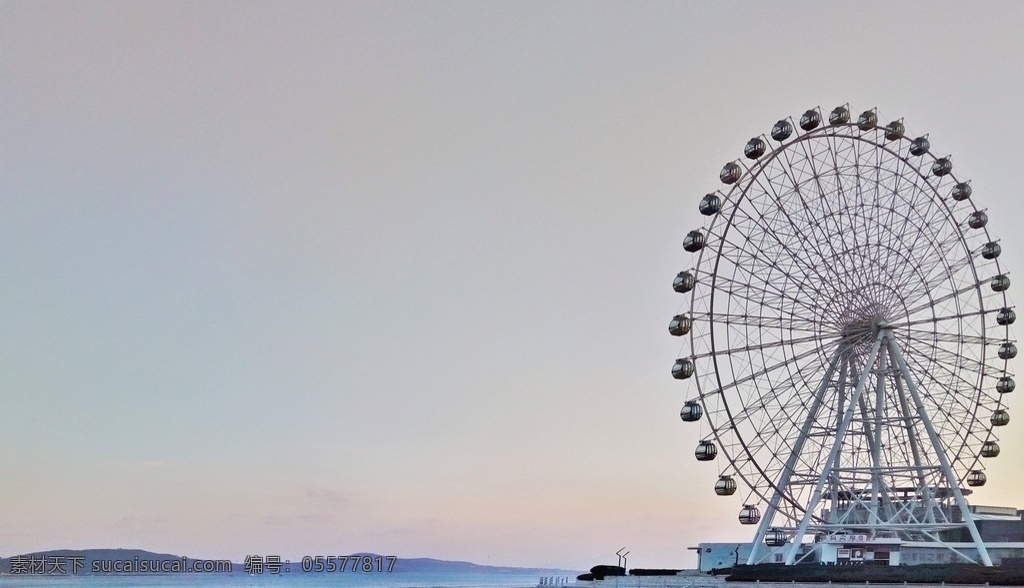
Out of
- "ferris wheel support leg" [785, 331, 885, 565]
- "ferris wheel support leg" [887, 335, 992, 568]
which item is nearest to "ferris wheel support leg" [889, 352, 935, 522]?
"ferris wheel support leg" [887, 335, 992, 568]

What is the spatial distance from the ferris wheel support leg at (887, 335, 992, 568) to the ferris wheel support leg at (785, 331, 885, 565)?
1.92 m

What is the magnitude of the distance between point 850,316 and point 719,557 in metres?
23.1

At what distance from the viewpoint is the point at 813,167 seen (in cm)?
6562

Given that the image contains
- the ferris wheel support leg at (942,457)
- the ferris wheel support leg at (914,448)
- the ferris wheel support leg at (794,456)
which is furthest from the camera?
the ferris wheel support leg at (914,448)

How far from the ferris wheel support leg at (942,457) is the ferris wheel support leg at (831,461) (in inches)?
75.5

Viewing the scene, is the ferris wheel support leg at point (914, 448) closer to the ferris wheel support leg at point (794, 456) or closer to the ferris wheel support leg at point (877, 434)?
the ferris wheel support leg at point (877, 434)

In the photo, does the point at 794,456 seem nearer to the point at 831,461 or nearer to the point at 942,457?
the point at 831,461

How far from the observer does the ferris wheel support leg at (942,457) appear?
61.8m

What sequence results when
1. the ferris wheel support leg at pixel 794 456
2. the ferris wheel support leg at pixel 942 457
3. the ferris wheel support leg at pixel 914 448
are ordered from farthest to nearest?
the ferris wheel support leg at pixel 914 448 < the ferris wheel support leg at pixel 794 456 < the ferris wheel support leg at pixel 942 457

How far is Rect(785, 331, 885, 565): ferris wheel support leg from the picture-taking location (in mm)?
62500

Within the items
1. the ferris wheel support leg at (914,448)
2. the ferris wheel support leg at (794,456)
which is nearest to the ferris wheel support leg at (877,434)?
the ferris wheel support leg at (914,448)

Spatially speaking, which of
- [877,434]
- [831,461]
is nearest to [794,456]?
[831,461]

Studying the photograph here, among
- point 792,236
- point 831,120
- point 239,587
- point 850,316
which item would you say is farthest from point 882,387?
point 239,587

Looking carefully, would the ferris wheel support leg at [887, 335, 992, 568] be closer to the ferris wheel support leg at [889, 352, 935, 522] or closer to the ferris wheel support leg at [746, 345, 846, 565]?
the ferris wheel support leg at [889, 352, 935, 522]
